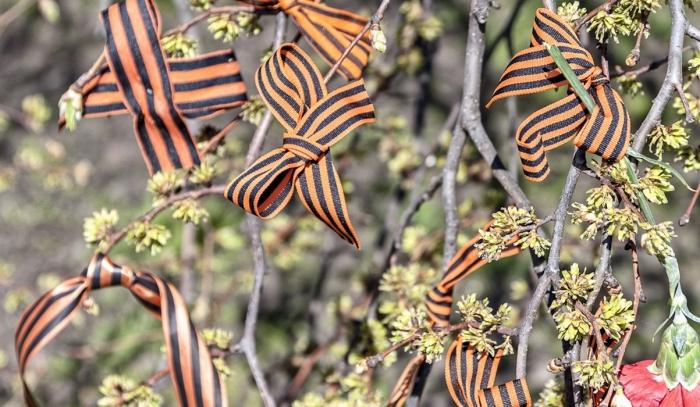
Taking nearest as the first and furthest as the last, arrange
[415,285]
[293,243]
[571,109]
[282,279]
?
[571,109] < [415,285] < [293,243] < [282,279]

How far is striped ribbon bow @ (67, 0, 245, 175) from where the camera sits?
62 centimetres

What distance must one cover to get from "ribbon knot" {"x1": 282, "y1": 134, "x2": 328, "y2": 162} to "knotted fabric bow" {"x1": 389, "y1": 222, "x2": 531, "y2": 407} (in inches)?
5.2

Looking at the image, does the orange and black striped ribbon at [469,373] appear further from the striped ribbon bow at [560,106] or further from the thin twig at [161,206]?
the thin twig at [161,206]

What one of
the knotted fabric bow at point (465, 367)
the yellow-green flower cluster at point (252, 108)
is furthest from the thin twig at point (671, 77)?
the yellow-green flower cluster at point (252, 108)

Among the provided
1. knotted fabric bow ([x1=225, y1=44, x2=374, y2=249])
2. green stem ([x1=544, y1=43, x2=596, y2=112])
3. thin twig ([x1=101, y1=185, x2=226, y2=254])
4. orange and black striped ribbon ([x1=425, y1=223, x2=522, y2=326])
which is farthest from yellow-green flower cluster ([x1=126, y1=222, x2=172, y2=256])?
green stem ([x1=544, y1=43, x2=596, y2=112])

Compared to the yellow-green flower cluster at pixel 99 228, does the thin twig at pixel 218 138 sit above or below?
above

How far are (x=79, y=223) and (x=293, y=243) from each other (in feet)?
1.81

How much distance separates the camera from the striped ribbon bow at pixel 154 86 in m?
0.62

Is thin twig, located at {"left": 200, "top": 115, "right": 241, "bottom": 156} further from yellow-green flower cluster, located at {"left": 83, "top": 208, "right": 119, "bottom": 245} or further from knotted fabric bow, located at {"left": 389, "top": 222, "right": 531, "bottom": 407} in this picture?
knotted fabric bow, located at {"left": 389, "top": 222, "right": 531, "bottom": 407}

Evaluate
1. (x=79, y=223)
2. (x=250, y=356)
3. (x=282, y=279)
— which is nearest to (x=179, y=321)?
(x=250, y=356)

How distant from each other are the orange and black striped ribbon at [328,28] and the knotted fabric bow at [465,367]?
0.19 meters

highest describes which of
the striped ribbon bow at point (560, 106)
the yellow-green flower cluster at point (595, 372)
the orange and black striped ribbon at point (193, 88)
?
the orange and black striped ribbon at point (193, 88)

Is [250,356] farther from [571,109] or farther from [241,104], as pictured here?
[571,109]

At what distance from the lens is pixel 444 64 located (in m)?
1.52
